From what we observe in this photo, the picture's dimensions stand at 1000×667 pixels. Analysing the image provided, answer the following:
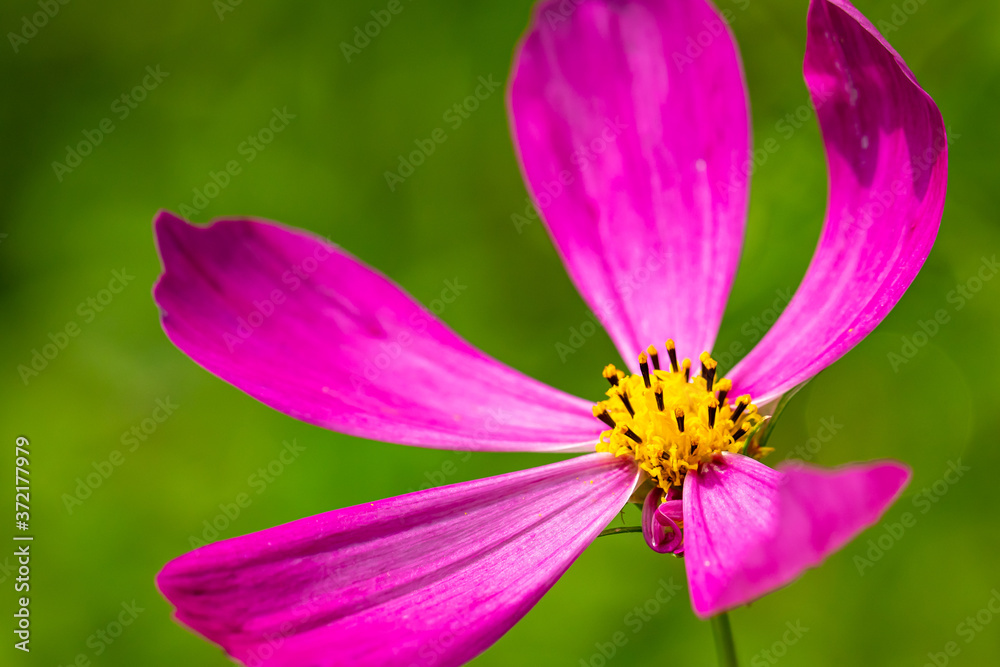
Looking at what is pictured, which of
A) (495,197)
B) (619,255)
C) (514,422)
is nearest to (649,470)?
(514,422)

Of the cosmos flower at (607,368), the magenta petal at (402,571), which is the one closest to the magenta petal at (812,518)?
the cosmos flower at (607,368)

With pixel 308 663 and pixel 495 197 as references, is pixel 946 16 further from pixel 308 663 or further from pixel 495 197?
pixel 308 663

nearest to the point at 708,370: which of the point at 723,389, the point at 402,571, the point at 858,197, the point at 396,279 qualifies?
the point at 723,389

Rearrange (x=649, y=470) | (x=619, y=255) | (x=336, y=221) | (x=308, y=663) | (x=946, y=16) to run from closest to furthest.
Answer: (x=308, y=663), (x=649, y=470), (x=619, y=255), (x=946, y=16), (x=336, y=221)

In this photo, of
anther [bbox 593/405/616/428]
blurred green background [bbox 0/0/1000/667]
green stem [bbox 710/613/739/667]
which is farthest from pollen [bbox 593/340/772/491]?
blurred green background [bbox 0/0/1000/667]

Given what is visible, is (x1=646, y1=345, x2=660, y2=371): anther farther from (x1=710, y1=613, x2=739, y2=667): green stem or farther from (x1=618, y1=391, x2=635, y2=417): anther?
(x1=710, y1=613, x2=739, y2=667): green stem

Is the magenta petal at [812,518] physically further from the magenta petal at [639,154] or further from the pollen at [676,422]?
the magenta petal at [639,154]

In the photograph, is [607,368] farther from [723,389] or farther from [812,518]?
[812,518]
